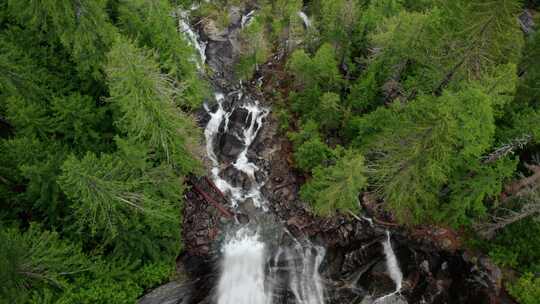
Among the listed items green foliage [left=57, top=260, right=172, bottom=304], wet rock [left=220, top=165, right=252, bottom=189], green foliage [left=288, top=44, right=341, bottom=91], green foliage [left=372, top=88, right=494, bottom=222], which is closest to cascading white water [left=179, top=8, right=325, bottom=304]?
wet rock [left=220, top=165, right=252, bottom=189]

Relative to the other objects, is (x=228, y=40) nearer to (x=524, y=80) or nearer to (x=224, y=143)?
(x=224, y=143)

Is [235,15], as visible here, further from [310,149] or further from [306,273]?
[306,273]

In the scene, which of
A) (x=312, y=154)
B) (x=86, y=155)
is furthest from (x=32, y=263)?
(x=312, y=154)

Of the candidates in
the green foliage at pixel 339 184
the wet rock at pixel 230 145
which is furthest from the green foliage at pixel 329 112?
the wet rock at pixel 230 145

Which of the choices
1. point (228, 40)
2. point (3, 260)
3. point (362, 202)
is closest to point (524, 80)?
point (362, 202)

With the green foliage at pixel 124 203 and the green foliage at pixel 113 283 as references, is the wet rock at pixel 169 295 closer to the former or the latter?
the green foliage at pixel 113 283
